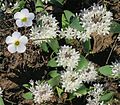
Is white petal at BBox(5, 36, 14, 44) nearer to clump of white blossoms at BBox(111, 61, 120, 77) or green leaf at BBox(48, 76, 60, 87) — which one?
green leaf at BBox(48, 76, 60, 87)

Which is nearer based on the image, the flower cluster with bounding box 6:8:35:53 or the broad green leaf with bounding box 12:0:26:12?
the flower cluster with bounding box 6:8:35:53

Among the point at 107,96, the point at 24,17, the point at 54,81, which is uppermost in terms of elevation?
the point at 24,17

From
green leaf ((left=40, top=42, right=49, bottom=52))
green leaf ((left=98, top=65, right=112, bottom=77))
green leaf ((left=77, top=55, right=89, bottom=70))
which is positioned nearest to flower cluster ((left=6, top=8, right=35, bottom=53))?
green leaf ((left=40, top=42, right=49, bottom=52))

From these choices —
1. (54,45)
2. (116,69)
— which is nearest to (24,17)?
(54,45)

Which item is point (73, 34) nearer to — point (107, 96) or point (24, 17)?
point (24, 17)

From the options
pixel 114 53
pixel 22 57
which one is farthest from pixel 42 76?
pixel 114 53

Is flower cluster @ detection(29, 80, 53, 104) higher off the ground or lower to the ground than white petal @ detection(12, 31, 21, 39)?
lower
